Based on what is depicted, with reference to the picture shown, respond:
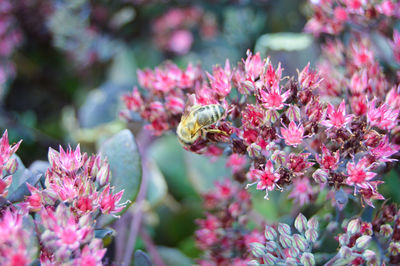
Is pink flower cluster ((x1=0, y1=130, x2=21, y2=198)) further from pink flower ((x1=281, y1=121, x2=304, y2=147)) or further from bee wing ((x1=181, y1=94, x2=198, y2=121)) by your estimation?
pink flower ((x1=281, y1=121, x2=304, y2=147))

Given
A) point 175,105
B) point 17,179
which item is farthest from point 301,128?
point 17,179

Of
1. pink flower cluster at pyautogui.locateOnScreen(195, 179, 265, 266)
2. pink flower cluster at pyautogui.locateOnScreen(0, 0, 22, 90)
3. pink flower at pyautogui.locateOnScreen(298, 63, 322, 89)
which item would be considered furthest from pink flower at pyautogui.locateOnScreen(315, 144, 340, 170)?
pink flower cluster at pyautogui.locateOnScreen(0, 0, 22, 90)

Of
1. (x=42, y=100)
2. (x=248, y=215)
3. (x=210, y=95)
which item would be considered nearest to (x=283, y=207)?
(x=248, y=215)

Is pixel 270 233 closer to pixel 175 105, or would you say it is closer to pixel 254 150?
pixel 254 150

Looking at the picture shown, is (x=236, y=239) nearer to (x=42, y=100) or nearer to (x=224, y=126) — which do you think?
(x=224, y=126)

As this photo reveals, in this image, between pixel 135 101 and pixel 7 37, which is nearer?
pixel 135 101

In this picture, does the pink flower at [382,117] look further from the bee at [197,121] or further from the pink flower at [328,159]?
the bee at [197,121]
